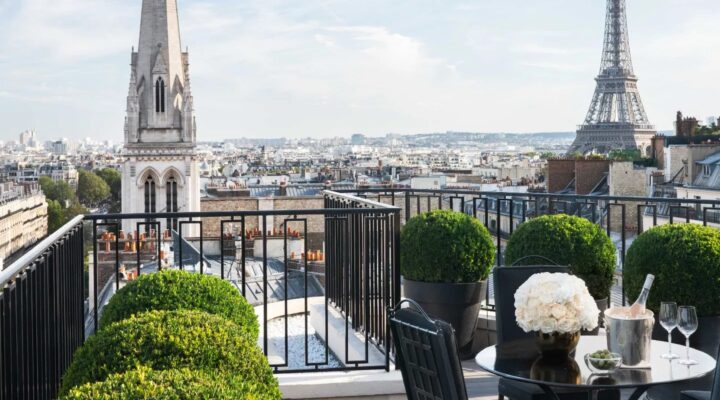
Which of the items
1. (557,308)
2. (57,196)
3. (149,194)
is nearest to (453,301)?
(557,308)

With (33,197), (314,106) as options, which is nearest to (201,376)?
(33,197)

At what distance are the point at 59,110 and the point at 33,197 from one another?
28.9 meters

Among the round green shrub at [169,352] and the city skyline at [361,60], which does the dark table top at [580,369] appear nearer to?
the round green shrub at [169,352]

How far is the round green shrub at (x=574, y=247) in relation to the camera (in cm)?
576

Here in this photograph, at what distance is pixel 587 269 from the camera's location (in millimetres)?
5777

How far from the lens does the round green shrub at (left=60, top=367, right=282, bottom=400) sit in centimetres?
219

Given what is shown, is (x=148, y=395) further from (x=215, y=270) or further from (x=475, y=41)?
(x=475, y=41)

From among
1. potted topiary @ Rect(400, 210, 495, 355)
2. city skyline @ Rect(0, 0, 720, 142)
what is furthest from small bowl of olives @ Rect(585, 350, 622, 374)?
city skyline @ Rect(0, 0, 720, 142)

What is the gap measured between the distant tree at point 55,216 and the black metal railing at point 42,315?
9208cm

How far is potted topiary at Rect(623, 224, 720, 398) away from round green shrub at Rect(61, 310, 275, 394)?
279 centimetres

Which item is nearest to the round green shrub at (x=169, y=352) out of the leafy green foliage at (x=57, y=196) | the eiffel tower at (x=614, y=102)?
the eiffel tower at (x=614, y=102)

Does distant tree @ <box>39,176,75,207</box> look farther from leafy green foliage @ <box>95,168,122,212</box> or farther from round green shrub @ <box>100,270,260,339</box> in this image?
round green shrub @ <box>100,270,260,339</box>

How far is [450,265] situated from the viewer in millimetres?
6078

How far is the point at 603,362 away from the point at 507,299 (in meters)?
0.99
